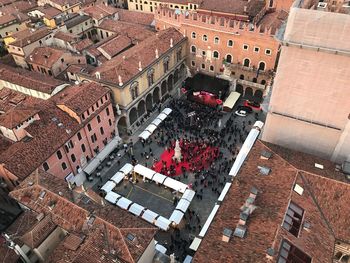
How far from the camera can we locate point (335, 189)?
85.1 ft

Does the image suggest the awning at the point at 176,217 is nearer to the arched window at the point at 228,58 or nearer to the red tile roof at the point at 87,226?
the red tile roof at the point at 87,226

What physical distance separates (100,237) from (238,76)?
4055cm

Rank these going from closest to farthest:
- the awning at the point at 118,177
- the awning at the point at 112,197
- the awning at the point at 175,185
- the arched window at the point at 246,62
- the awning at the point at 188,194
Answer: the awning at the point at 188,194 < the awning at the point at 112,197 < the awning at the point at 175,185 < the awning at the point at 118,177 < the arched window at the point at 246,62

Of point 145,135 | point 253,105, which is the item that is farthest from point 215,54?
point 145,135

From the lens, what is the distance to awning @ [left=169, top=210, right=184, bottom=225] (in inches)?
1436

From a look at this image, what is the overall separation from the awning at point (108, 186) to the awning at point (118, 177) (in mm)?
537

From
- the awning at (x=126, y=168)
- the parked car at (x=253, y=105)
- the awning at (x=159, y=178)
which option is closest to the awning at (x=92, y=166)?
the awning at (x=126, y=168)

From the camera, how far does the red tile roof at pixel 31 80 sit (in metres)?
50.4

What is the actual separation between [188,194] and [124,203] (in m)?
8.02

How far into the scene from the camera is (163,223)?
36344mm

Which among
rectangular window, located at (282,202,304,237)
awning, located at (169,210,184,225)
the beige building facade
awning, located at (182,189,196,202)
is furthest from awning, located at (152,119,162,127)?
rectangular window, located at (282,202,304,237)

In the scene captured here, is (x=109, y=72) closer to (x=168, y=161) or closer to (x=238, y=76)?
(x=168, y=161)

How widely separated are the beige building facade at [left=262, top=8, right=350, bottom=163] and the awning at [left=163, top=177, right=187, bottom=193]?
41.9 ft

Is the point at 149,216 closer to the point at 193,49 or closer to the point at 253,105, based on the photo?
the point at 253,105
